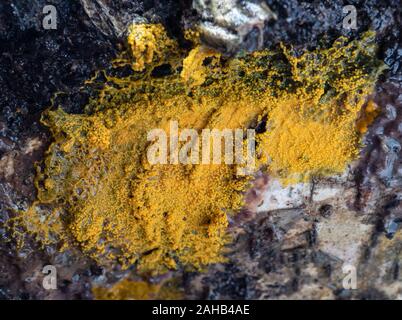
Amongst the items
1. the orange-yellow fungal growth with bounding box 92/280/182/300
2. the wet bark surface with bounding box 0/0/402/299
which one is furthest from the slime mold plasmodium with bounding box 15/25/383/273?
the orange-yellow fungal growth with bounding box 92/280/182/300

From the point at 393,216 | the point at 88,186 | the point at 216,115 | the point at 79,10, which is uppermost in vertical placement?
the point at 79,10

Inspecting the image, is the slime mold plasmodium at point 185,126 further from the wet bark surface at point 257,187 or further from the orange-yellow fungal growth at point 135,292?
the orange-yellow fungal growth at point 135,292

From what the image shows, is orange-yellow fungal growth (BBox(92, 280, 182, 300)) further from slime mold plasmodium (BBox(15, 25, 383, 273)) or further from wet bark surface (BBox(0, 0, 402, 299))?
slime mold plasmodium (BBox(15, 25, 383, 273))

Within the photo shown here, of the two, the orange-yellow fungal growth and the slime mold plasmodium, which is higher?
the slime mold plasmodium

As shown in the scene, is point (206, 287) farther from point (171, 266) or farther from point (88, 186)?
point (88, 186)

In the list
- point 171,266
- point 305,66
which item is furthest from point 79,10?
point 171,266

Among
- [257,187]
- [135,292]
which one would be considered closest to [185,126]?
[257,187]

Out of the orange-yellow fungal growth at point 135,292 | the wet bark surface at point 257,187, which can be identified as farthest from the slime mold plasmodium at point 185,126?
the orange-yellow fungal growth at point 135,292

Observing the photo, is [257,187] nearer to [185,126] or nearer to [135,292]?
[185,126]
